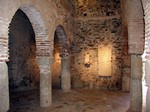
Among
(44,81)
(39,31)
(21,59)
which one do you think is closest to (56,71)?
(21,59)

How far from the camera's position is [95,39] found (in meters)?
9.46

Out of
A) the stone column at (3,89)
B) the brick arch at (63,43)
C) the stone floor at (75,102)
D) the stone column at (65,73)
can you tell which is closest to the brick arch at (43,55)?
the stone floor at (75,102)

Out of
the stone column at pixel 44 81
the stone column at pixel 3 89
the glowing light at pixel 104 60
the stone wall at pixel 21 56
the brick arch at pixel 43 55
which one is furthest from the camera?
the glowing light at pixel 104 60

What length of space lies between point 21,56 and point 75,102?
13.3 ft

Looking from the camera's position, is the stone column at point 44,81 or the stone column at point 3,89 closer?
the stone column at point 3,89

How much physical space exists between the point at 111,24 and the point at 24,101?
5.84m

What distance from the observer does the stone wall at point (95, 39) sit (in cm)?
914

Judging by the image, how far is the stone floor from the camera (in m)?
5.97

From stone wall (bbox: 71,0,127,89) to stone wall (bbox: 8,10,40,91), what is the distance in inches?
91.0

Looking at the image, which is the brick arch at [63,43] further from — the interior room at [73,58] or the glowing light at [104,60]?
the glowing light at [104,60]

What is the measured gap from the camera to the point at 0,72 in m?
3.13

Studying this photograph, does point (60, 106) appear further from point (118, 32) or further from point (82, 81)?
point (118, 32)

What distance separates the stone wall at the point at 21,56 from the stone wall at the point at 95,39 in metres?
2.31

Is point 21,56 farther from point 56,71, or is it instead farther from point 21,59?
point 56,71
